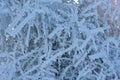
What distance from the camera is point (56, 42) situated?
3.14 ft

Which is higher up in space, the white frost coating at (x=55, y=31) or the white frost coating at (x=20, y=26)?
the white frost coating at (x=20, y=26)

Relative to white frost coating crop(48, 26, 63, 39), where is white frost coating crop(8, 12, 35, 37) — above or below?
above

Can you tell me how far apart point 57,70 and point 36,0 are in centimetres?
22

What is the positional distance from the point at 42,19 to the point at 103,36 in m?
0.20

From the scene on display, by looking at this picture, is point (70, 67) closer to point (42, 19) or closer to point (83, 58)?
point (83, 58)

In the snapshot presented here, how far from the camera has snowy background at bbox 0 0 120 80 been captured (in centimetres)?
91

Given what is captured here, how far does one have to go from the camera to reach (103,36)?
984 mm

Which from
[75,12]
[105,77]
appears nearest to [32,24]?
[75,12]

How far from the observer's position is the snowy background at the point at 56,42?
908 millimetres

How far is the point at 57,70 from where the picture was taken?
96 cm

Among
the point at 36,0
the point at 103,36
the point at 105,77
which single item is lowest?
the point at 105,77

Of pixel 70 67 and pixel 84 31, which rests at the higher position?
pixel 84 31

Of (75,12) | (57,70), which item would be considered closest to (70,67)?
(57,70)

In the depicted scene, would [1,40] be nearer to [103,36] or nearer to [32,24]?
[32,24]
